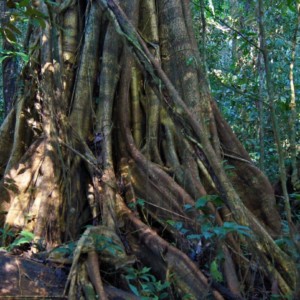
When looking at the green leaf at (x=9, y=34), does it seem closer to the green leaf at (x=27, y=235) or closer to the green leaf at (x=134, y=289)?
the green leaf at (x=27, y=235)

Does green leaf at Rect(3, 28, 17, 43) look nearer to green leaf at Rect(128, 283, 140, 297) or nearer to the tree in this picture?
the tree

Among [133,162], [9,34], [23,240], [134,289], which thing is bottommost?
[134,289]

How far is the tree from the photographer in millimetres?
3430

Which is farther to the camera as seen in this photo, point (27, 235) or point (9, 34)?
point (27, 235)

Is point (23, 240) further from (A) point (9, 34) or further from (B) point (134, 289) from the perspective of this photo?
(A) point (9, 34)

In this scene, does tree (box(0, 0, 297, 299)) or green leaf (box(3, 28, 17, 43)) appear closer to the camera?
green leaf (box(3, 28, 17, 43))

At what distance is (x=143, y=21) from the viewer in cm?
541

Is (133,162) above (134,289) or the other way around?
above

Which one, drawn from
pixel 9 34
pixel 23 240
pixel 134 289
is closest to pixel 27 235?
pixel 23 240

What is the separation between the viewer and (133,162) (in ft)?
15.2

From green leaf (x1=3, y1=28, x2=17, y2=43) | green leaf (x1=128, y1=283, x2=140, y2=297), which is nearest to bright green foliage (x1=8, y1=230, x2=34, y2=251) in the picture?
green leaf (x1=128, y1=283, x2=140, y2=297)

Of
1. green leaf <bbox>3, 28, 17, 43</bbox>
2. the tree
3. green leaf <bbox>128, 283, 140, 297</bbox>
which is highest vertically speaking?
green leaf <bbox>3, 28, 17, 43</bbox>

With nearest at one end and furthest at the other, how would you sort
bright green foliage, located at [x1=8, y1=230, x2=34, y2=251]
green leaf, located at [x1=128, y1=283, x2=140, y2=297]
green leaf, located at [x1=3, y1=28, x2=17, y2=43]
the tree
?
1. green leaf, located at [x1=3, y1=28, x2=17, y2=43]
2. green leaf, located at [x1=128, y1=283, x2=140, y2=297]
3. the tree
4. bright green foliage, located at [x1=8, y1=230, x2=34, y2=251]

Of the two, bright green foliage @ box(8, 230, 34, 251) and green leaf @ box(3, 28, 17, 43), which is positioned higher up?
green leaf @ box(3, 28, 17, 43)
